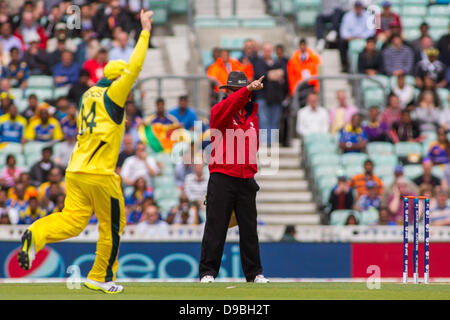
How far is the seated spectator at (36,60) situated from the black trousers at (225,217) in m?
9.77

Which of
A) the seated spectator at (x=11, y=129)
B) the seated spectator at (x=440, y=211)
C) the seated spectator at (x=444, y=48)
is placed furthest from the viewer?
the seated spectator at (x=444, y=48)

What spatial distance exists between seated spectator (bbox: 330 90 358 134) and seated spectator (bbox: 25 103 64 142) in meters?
4.69

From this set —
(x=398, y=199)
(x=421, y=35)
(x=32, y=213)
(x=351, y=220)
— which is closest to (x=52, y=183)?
(x=32, y=213)

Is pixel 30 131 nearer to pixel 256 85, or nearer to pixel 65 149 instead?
pixel 65 149

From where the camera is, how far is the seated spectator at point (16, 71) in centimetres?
2011

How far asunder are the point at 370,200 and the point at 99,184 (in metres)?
7.87

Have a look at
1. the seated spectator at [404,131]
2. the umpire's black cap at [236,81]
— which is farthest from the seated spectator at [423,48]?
the umpire's black cap at [236,81]

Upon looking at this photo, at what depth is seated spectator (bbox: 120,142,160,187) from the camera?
17469 millimetres

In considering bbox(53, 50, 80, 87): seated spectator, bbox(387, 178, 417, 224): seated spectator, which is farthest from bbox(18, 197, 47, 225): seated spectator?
bbox(387, 178, 417, 224): seated spectator

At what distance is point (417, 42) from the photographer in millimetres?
21125

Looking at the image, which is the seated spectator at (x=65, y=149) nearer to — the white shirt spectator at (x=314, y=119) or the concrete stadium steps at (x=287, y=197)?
the concrete stadium steps at (x=287, y=197)

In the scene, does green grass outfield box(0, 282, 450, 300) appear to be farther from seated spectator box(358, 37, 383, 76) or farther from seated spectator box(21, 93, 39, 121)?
seated spectator box(358, 37, 383, 76)

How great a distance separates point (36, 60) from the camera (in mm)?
20359

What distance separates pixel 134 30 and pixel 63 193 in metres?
5.35
